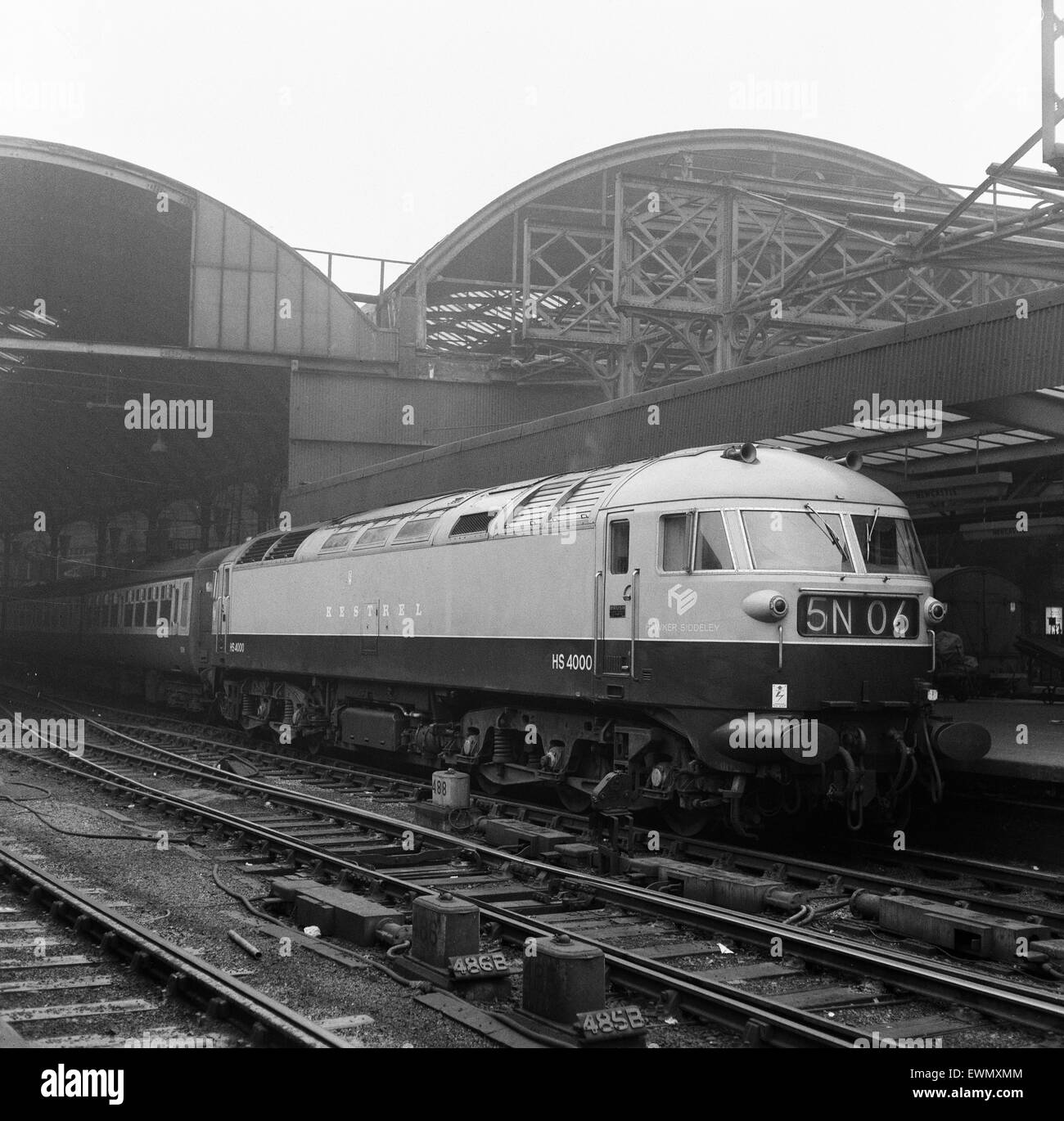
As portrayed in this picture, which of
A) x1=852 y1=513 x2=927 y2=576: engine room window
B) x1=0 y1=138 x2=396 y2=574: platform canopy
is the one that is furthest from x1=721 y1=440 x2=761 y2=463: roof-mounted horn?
x1=0 y1=138 x2=396 y2=574: platform canopy

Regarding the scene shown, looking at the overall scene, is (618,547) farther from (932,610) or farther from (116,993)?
(116,993)

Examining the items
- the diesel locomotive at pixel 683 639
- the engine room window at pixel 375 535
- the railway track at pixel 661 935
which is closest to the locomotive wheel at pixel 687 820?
the diesel locomotive at pixel 683 639

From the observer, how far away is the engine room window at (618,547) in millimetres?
11602

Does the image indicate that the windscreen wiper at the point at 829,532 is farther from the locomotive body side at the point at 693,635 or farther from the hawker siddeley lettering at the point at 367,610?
the hawker siddeley lettering at the point at 367,610

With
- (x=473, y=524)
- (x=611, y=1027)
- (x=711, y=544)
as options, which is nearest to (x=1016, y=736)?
(x=711, y=544)

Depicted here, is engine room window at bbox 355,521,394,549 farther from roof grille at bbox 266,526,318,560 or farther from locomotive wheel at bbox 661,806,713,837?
locomotive wheel at bbox 661,806,713,837

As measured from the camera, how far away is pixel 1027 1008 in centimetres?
648

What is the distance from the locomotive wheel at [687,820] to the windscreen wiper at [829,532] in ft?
8.89

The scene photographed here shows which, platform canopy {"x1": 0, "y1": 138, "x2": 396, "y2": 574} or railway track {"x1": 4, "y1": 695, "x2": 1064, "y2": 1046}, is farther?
platform canopy {"x1": 0, "y1": 138, "x2": 396, "y2": 574}

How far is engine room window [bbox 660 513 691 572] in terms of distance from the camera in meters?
11.1

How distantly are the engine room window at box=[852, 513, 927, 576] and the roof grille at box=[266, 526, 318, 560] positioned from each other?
1022cm
